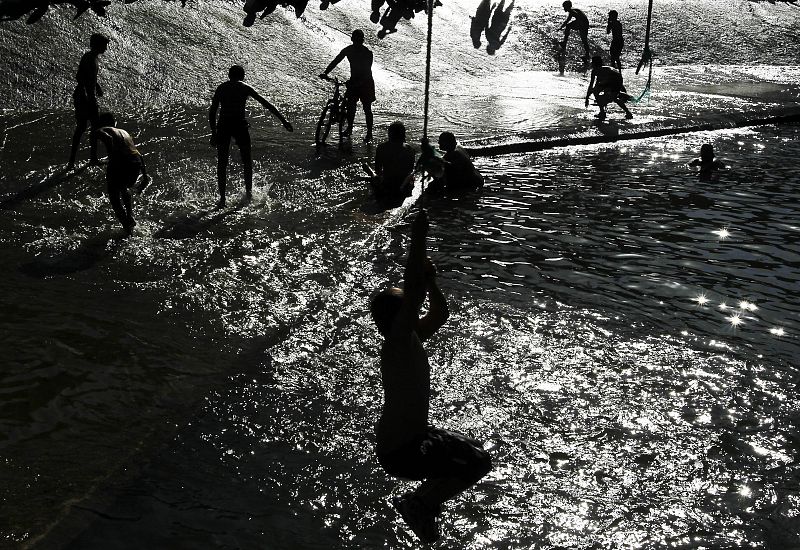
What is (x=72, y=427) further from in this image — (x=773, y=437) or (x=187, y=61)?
(x=187, y=61)

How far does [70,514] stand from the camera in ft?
16.1

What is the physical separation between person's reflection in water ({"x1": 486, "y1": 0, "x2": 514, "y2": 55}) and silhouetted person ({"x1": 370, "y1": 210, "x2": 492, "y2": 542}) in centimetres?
2250

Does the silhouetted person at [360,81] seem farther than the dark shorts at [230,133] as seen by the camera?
Yes

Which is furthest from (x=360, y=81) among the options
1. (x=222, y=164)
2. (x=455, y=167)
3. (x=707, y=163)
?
(x=707, y=163)

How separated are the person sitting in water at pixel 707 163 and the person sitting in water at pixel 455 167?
3.83 m

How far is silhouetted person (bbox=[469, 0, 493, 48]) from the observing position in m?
26.7

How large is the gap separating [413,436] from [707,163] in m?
10.8

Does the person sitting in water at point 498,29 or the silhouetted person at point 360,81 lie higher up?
the person sitting in water at point 498,29

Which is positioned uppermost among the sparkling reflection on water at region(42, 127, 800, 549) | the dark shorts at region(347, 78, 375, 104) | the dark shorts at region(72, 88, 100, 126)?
the dark shorts at region(347, 78, 375, 104)

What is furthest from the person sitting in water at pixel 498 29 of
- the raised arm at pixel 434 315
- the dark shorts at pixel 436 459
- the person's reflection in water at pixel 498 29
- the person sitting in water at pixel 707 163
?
the dark shorts at pixel 436 459

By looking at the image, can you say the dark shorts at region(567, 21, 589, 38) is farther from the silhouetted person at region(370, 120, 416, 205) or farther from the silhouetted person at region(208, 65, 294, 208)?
the silhouetted person at region(208, 65, 294, 208)

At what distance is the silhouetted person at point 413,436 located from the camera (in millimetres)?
4543

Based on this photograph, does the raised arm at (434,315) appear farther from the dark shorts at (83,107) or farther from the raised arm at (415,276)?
the dark shorts at (83,107)

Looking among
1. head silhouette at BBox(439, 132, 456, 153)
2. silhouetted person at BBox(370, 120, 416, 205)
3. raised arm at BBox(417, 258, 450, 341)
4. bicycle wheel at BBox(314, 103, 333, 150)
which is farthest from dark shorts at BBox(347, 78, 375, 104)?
raised arm at BBox(417, 258, 450, 341)
